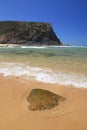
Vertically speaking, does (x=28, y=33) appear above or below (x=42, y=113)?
above

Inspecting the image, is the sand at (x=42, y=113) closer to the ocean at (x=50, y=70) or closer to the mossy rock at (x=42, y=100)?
the mossy rock at (x=42, y=100)

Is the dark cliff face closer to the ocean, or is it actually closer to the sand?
the ocean

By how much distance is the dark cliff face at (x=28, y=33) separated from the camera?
7969cm

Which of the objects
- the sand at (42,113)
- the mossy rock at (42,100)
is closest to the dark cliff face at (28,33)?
the sand at (42,113)

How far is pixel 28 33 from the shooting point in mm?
84188

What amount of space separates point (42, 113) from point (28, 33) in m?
82.6

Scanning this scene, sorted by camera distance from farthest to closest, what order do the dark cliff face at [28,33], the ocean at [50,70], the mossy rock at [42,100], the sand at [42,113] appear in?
the dark cliff face at [28,33]
the ocean at [50,70]
the mossy rock at [42,100]
the sand at [42,113]

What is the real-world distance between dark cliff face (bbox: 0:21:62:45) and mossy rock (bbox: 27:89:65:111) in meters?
75.3

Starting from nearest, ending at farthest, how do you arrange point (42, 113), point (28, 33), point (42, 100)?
point (42, 113) → point (42, 100) → point (28, 33)

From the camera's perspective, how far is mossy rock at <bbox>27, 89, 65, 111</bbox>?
382cm

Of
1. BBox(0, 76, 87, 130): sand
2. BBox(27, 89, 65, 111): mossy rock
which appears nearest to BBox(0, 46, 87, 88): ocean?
BBox(0, 76, 87, 130): sand

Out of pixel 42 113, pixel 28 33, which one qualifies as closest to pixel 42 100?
pixel 42 113

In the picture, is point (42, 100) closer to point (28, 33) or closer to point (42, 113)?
point (42, 113)

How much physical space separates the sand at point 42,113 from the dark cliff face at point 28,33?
246ft
